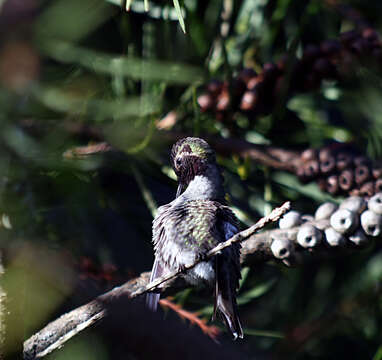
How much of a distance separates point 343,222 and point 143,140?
0.34 metres

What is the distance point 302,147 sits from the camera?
1.01 meters

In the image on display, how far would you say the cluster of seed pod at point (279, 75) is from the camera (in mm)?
874

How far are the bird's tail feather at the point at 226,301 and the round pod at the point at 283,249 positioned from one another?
0.13m

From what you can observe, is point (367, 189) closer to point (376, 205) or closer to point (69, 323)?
point (376, 205)

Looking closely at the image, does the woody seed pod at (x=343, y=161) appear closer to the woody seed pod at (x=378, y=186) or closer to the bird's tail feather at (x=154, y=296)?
the woody seed pod at (x=378, y=186)

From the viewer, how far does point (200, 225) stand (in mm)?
396

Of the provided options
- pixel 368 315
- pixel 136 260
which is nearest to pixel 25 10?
pixel 136 260

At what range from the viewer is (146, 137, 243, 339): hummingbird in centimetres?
37

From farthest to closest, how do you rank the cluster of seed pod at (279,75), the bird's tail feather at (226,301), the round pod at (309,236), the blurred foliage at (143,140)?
1. the cluster of seed pod at (279,75)
2. the blurred foliage at (143,140)
3. the round pod at (309,236)
4. the bird's tail feather at (226,301)

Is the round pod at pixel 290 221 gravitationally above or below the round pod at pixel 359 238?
above

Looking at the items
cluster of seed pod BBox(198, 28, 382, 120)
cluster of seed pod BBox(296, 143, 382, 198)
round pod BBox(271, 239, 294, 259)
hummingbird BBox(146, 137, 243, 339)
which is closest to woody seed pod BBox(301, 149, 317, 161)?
cluster of seed pod BBox(296, 143, 382, 198)

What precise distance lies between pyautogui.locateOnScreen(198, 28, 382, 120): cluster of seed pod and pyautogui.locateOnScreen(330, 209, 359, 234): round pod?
1.21 feet

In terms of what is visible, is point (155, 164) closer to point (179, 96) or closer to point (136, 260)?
point (179, 96)

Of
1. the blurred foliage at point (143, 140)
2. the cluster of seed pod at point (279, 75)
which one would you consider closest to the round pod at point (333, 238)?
the blurred foliage at point (143, 140)
